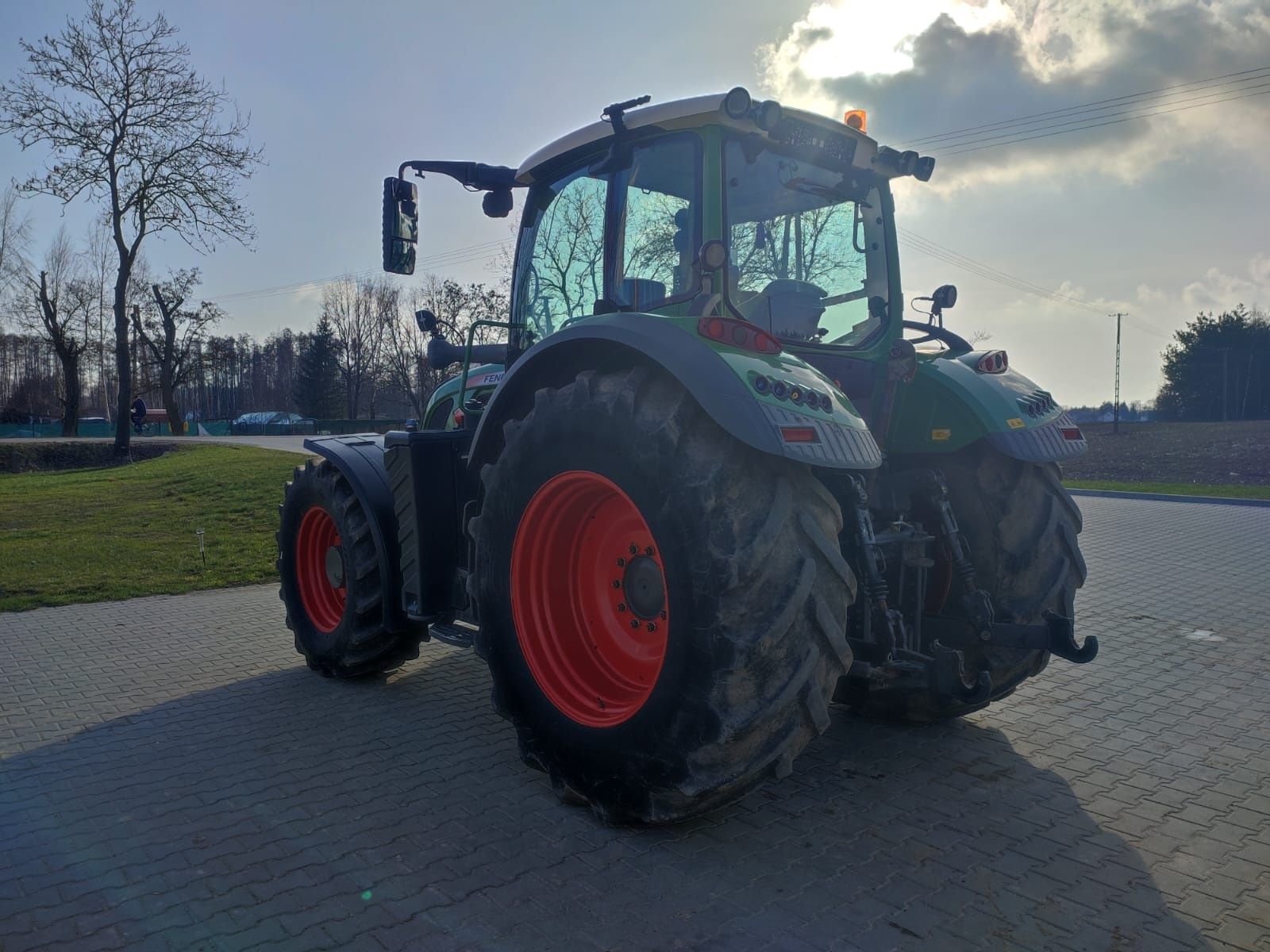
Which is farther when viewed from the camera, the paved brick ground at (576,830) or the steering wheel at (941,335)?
the steering wheel at (941,335)

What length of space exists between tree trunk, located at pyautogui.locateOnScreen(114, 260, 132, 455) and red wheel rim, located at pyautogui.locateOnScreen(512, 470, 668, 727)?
1012 inches

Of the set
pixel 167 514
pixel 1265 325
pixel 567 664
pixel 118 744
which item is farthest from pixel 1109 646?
pixel 1265 325

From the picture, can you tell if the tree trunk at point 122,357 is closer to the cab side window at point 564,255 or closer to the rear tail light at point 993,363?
the cab side window at point 564,255

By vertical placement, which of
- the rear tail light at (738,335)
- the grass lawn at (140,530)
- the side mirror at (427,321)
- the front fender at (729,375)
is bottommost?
the grass lawn at (140,530)

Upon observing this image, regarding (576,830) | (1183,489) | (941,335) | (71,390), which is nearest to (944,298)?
(941,335)

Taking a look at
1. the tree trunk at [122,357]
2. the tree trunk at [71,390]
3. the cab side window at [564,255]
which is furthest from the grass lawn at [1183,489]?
the tree trunk at [71,390]

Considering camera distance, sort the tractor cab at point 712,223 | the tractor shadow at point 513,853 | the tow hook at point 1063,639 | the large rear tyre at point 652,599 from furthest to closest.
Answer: the tractor cab at point 712,223, the tow hook at point 1063,639, the large rear tyre at point 652,599, the tractor shadow at point 513,853

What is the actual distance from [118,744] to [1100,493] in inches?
719

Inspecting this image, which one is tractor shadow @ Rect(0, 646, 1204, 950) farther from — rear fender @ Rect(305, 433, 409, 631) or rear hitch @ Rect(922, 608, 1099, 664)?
rear fender @ Rect(305, 433, 409, 631)

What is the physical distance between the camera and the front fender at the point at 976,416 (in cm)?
403

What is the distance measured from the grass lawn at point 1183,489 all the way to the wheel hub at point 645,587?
53.0ft

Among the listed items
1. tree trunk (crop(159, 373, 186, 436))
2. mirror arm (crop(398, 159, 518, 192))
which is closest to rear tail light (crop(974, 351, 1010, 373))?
mirror arm (crop(398, 159, 518, 192))

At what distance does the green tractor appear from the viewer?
2994 mm

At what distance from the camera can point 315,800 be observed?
147 inches
